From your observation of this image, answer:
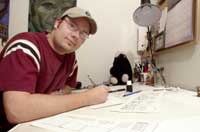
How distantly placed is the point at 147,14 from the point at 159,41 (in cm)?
30

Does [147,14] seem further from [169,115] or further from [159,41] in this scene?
[169,115]

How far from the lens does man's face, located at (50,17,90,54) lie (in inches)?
45.1

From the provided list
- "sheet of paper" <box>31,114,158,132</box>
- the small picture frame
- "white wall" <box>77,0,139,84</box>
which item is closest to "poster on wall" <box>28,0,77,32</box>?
"white wall" <box>77,0,139,84</box>

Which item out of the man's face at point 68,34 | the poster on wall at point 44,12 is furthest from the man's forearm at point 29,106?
the poster on wall at point 44,12

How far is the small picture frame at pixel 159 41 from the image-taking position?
1831 millimetres

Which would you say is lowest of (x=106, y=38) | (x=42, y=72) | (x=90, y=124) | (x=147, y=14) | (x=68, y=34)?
(x=90, y=124)

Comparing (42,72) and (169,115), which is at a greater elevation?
(42,72)

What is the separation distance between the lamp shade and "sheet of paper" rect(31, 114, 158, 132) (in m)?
1.19

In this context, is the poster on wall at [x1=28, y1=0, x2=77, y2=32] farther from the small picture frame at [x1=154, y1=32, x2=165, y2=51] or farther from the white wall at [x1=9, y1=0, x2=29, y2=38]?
the small picture frame at [x1=154, y1=32, x2=165, y2=51]

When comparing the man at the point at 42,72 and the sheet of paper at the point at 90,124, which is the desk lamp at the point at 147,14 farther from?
the sheet of paper at the point at 90,124

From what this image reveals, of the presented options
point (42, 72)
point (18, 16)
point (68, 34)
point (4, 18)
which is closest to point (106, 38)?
point (18, 16)

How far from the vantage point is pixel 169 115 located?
0.77 metres

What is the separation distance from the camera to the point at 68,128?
631 millimetres

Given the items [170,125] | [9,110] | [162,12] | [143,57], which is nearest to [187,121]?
[170,125]
